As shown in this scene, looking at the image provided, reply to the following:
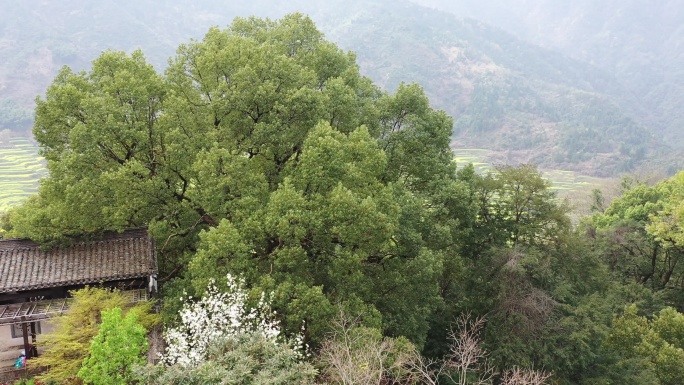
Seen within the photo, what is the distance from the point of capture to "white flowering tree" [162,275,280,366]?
11945 mm

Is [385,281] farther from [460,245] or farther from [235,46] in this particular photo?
[235,46]

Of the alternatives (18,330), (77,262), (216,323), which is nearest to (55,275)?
(77,262)

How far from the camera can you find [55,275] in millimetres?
14766

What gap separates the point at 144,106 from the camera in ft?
52.2

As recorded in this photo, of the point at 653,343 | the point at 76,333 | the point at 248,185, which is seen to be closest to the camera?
the point at 76,333

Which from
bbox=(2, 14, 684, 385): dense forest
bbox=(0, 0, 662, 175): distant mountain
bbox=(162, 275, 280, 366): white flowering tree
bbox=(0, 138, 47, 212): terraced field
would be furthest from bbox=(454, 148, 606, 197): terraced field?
bbox=(162, 275, 280, 366): white flowering tree

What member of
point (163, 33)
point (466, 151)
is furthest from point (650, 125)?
point (163, 33)

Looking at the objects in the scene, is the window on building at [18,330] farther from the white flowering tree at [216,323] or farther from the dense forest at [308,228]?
the white flowering tree at [216,323]

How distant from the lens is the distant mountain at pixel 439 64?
11325 cm

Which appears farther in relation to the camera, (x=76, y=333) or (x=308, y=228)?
(x=308, y=228)

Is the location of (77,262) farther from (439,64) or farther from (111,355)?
(439,64)

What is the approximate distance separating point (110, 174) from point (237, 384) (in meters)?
7.47

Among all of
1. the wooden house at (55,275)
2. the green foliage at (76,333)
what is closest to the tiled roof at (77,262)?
the wooden house at (55,275)

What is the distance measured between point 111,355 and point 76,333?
1831 mm
